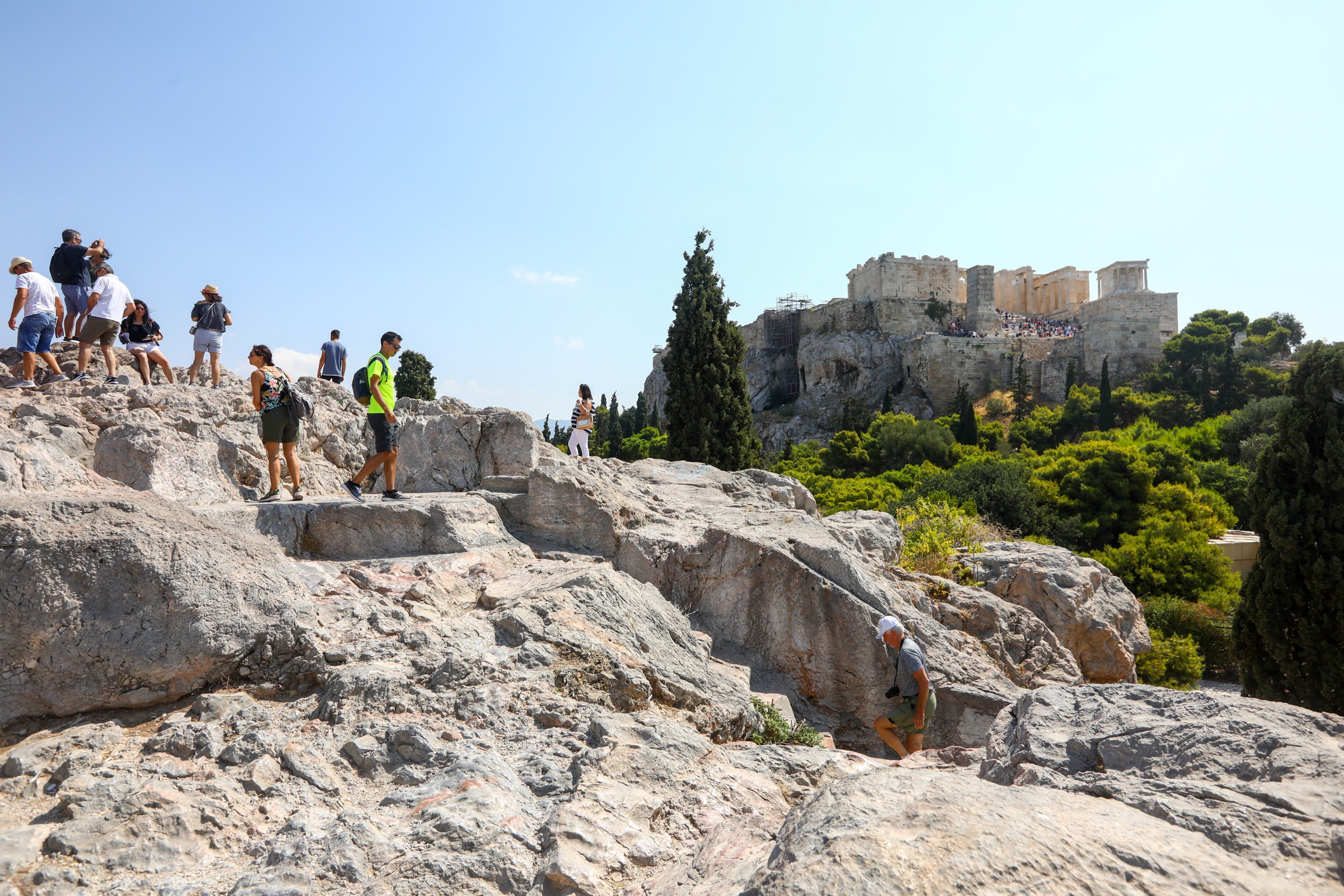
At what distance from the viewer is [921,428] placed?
140 ft

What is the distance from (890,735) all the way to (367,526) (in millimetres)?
4303

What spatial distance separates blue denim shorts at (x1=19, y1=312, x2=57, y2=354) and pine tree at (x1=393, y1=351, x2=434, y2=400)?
62.5ft

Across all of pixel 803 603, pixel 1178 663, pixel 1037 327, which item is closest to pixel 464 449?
pixel 803 603

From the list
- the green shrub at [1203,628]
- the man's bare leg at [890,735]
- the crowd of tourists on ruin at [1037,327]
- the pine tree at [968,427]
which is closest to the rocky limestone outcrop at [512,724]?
the man's bare leg at [890,735]

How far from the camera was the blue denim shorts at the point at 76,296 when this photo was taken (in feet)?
28.4

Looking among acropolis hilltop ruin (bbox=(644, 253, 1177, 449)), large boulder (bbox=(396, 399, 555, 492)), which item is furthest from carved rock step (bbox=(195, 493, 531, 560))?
acropolis hilltop ruin (bbox=(644, 253, 1177, 449))

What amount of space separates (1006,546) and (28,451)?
10750 mm

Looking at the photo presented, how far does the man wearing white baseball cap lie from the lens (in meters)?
5.67

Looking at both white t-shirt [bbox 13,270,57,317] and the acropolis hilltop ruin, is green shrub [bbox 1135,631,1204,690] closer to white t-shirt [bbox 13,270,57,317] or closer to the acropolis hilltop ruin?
Result: white t-shirt [bbox 13,270,57,317]

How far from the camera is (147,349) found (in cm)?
874

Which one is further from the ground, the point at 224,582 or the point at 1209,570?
the point at 224,582

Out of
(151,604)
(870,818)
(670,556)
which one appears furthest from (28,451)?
(870,818)

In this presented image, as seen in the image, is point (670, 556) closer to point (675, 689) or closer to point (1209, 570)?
point (675, 689)

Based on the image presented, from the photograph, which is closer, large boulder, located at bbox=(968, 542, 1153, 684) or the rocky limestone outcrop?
the rocky limestone outcrop
